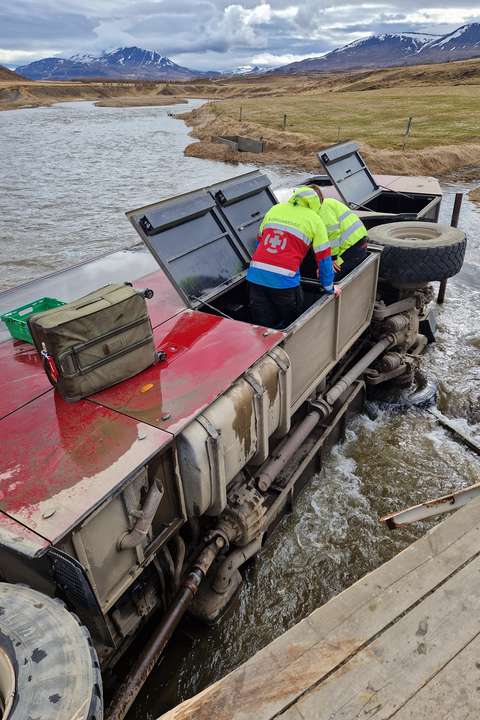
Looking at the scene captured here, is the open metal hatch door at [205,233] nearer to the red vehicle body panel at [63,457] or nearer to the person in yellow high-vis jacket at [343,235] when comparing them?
the person in yellow high-vis jacket at [343,235]

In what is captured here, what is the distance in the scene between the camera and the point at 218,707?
1.81m

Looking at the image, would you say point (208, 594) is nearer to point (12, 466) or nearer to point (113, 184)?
point (12, 466)

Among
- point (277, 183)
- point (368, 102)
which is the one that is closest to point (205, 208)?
point (277, 183)

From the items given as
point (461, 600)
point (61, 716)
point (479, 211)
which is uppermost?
point (61, 716)

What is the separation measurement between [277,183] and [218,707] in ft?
57.6

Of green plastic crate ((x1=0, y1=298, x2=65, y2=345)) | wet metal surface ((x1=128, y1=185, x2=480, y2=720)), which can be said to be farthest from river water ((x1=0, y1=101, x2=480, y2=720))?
green plastic crate ((x1=0, y1=298, x2=65, y2=345))

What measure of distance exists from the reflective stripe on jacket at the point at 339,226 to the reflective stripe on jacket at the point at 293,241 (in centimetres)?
38

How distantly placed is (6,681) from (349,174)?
725 cm

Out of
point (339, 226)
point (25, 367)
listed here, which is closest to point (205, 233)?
point (339, 226)

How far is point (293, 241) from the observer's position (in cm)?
431

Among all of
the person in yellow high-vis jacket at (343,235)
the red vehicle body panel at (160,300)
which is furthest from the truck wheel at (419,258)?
the red vehicle body panel at (160,300)

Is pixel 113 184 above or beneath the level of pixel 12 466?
beneath

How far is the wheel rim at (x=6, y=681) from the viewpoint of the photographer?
1690 millimetres

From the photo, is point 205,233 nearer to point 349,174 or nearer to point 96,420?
point 96,420
